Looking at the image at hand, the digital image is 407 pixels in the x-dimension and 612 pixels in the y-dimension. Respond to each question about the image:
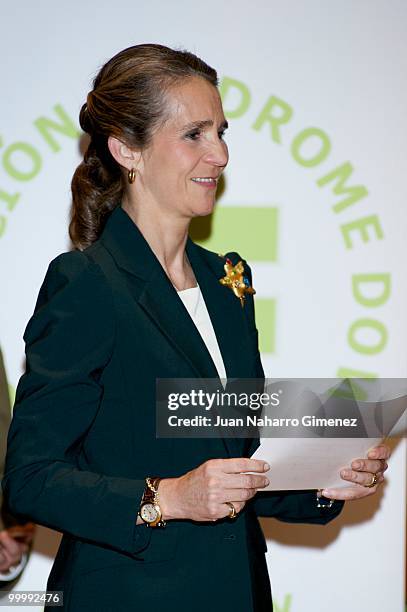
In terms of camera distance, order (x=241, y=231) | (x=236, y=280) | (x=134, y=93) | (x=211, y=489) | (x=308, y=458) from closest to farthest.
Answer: (x=211, y=489)
(x=308, y=458)
(x=134, y=93)
(x=236, y=280)
(x=241, y=231)

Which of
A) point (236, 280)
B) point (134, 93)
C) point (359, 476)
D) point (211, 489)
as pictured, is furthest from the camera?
point (236, 280)

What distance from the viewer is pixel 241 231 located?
9.29 ft

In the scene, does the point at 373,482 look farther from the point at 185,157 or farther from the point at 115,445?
the point at 185,157

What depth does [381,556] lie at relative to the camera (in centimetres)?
293

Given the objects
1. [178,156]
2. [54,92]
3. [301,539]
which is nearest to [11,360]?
[54,92]

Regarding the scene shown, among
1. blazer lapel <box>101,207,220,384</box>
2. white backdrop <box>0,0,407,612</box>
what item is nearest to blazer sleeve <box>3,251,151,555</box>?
blazer lapel <box>101,207,220,384</box>

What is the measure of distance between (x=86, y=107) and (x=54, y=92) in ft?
3.04

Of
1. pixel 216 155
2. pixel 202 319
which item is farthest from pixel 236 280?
pixel 216 155

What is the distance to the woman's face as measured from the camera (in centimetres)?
173

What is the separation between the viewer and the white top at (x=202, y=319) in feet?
5.70

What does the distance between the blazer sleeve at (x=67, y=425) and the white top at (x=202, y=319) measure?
26cm

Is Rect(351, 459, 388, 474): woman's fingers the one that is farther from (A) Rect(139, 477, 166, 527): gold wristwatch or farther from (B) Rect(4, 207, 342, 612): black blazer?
(A) Rect(139, 477, 166, 527): gold wristwatch

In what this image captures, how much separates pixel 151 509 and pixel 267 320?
57.3 inches

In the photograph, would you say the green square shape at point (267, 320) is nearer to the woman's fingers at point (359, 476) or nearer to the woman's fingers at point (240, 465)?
the woman's fingers at point (359, 476)
